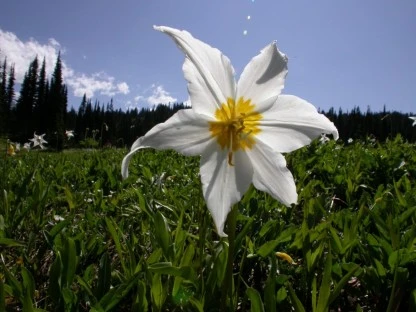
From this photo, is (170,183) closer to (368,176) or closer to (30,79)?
(368,176)

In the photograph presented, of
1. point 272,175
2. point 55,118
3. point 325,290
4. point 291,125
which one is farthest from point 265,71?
point 55,118

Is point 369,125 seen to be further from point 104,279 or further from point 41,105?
point 104,279

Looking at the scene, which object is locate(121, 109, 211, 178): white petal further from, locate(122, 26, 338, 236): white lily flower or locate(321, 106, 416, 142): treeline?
locate(321, 106, 416, 142): treeline

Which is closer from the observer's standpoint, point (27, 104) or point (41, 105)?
point (41, 105)

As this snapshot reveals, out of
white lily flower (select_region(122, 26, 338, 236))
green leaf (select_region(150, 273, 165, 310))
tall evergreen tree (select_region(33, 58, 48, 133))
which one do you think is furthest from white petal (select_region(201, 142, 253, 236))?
tall evergreen tree (select_region(33, 58, 48, 133))

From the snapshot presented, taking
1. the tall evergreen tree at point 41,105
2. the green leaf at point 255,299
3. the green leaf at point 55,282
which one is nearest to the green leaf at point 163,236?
the green leaf at point 55,282

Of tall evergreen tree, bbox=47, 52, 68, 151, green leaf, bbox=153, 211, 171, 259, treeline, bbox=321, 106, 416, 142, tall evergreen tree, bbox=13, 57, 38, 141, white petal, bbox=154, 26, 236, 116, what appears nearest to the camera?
white petal, bbox=154, 26, 236, 116
